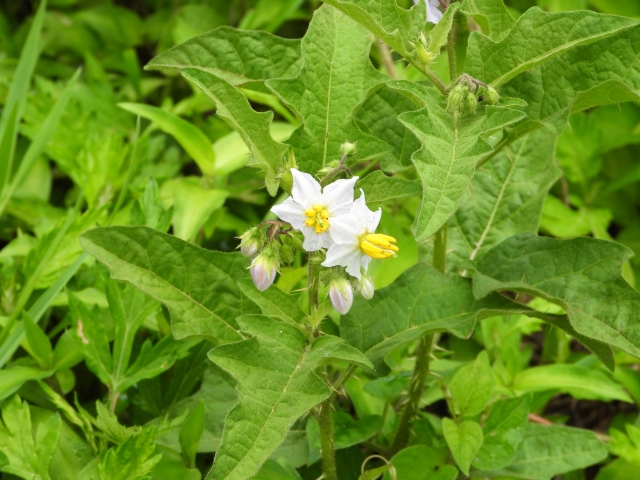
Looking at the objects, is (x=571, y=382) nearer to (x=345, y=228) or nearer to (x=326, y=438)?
(x=326, y=438)

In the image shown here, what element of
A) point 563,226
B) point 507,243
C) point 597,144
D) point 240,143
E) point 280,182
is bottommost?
point 563,226

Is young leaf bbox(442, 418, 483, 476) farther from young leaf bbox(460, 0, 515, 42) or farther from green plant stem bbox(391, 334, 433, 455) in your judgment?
young leaf bbox(460, 0, 515, 42)

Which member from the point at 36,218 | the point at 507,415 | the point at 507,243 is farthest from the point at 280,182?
the point at 36,218

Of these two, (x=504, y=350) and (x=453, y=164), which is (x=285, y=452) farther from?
(x=453, y=164)

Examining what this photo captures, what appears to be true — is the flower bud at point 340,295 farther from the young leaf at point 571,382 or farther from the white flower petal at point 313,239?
the young leaf at point 571,382

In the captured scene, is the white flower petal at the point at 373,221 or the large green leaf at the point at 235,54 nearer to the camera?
the white flower petal at the point at 373,221

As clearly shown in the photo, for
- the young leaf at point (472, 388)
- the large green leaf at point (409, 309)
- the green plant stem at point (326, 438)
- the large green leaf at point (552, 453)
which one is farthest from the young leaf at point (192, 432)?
the large green leaf at point (552, 453)
